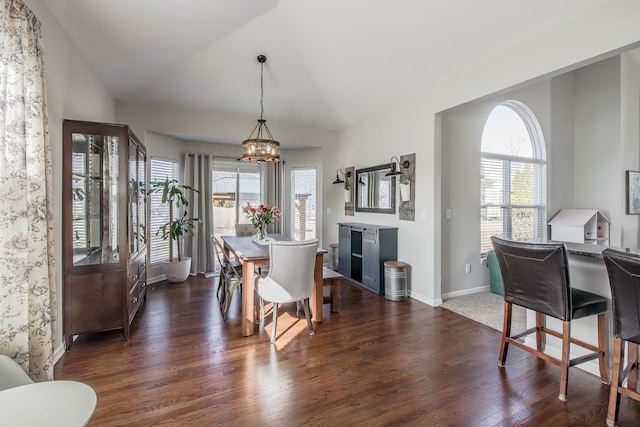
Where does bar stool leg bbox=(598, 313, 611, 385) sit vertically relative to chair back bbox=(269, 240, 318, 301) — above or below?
below

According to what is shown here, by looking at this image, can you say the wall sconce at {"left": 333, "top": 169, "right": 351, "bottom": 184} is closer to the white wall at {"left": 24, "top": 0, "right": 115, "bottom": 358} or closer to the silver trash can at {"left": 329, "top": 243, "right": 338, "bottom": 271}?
the silver trash can at {"left": 329, "top": 243, "right": 338, "bottom": 271}

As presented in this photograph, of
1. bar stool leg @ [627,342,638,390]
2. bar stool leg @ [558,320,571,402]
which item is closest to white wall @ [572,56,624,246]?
bar stool leg @ [627,342,638,390]

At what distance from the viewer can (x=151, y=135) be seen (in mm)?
4773

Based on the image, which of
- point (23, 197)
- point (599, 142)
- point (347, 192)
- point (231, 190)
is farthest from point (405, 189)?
point (23, 197)

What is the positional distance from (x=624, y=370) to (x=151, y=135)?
5.88 m

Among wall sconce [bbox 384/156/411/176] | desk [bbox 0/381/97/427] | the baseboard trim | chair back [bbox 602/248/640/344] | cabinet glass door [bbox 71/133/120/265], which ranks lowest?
the baseboard trim

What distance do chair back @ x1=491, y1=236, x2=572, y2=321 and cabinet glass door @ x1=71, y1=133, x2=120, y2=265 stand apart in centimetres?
342

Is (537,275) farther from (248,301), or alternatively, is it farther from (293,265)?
(248,301)

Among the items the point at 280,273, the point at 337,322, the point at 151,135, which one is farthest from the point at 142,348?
the point at 151,135

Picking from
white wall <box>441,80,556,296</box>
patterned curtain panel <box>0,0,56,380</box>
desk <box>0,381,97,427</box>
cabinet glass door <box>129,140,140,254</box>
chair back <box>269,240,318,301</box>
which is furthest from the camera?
white wall <box>441,80,556,296</box>

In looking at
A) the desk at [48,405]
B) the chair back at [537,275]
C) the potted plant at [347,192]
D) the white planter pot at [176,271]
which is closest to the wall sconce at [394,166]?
the potted plant at [347,192]

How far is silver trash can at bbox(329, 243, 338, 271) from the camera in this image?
223 inches

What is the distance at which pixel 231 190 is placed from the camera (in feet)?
18.9

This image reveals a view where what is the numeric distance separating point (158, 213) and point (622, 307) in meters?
5.58
